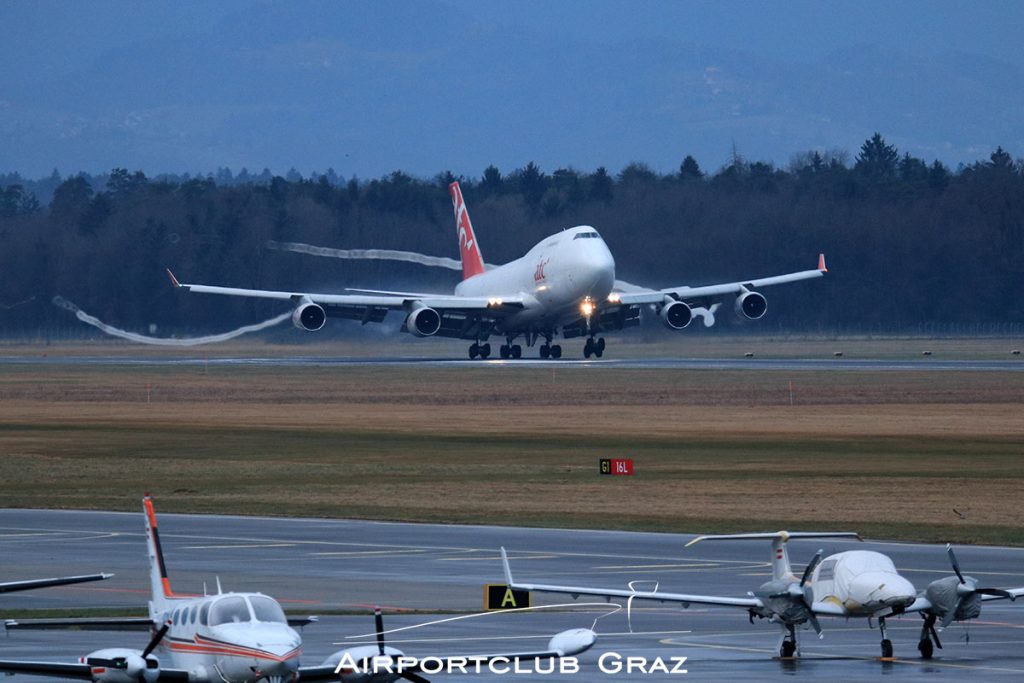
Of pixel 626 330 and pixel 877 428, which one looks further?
pixel 626 330

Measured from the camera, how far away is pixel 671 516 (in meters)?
35.8

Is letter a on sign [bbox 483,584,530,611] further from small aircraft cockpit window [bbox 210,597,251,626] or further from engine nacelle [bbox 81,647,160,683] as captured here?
engine nacelle [bbox 81,647,160,683]

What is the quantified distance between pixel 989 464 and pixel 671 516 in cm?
1244

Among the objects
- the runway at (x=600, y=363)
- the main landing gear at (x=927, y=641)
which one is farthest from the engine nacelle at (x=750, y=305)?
the main landing gear at (x=927, y=641)

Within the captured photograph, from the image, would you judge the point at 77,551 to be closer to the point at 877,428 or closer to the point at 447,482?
the point at 447,482

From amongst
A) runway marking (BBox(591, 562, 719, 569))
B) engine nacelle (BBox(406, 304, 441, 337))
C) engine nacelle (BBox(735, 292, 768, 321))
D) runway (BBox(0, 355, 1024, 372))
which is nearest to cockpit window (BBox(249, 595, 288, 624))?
runway marking (BBox(591, 562, 719, 569))

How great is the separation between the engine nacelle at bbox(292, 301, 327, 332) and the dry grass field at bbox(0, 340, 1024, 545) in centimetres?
445

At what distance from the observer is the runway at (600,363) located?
82.6 m

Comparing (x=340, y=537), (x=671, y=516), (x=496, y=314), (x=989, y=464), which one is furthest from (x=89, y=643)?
(x=496, y=314)

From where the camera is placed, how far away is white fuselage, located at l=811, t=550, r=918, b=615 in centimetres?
1839

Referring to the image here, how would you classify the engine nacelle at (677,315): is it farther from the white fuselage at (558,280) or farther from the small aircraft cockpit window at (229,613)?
the small aircraft cockpit window at (229,613)

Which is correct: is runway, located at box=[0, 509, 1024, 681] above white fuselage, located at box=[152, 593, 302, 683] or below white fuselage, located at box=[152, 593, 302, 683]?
below

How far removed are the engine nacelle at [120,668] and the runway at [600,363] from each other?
67.4 m

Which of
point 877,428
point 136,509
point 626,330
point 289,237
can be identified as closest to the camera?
point 136,509
